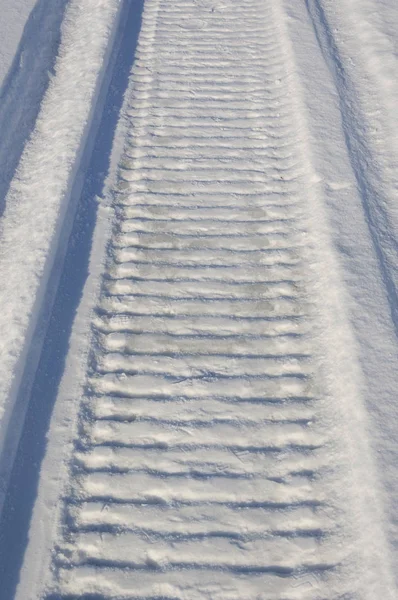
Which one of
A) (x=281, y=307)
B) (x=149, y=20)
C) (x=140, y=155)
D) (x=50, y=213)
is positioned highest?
(x=149, y=20)

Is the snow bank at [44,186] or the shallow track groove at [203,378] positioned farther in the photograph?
the snow bank at [44,186]

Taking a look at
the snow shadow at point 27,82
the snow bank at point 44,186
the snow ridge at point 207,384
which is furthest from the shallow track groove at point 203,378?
the snow shadow at point 27,82

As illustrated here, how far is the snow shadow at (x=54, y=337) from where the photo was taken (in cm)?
228

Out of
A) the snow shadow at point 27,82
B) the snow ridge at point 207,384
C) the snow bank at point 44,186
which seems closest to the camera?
the snow ridge at point 207,384

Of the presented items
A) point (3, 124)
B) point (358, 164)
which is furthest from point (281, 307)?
point (3, 124)

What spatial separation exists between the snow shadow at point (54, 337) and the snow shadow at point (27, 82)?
15.5 inches

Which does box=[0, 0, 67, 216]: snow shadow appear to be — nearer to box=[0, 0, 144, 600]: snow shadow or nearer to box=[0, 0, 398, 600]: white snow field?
box=[0, 0, 398, 600]: white snow field

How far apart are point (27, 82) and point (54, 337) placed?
2.01 meters

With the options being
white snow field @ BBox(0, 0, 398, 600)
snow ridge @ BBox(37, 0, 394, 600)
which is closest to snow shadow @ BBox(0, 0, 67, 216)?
white snow field @ BBox(0, 0, 398, 600)

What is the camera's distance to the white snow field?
7.34ft

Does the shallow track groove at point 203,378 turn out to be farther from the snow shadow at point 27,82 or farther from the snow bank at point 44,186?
the snow shadow at point 27,82

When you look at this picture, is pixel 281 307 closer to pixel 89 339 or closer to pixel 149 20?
pixel 89 339

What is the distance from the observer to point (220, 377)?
269 cm

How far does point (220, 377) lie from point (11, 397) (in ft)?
2.79
